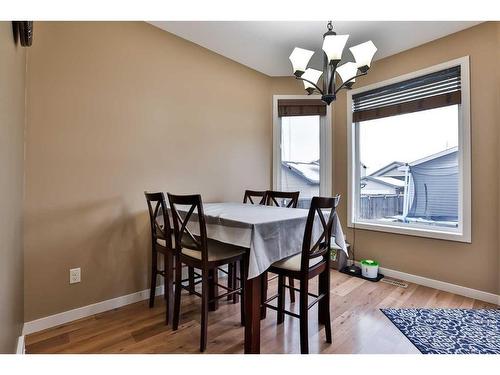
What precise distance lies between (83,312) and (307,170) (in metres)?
2.88

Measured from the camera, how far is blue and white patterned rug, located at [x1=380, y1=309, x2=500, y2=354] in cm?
164

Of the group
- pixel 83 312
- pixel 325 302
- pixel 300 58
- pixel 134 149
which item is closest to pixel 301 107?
pixel 300 58

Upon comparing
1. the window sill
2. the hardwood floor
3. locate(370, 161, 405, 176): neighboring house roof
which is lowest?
the hardwood floor

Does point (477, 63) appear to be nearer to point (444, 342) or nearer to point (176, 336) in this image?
point (444, 342)

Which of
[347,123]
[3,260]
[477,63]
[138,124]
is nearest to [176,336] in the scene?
[3,260]

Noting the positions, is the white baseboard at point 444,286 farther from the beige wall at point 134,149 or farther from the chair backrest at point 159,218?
the chair backrest at point 159,218

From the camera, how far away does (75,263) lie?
200 cm

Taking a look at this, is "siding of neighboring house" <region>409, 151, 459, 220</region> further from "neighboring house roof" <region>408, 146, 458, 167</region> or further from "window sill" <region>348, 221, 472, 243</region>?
"window sill" <region>348, 221, 472, 243</region>

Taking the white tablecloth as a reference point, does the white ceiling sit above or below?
above

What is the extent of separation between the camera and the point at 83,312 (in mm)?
2027

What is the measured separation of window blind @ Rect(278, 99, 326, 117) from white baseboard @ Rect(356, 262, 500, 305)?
2.15 m

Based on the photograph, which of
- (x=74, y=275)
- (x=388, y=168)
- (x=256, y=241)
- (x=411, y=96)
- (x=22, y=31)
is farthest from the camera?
(x=388, y=168)

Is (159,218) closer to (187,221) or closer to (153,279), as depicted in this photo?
(153,279)

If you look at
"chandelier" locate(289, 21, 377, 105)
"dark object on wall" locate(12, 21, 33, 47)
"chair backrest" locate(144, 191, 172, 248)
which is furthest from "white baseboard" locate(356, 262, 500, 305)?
"dark object on wall" locate(12, 21, 33, 47)
